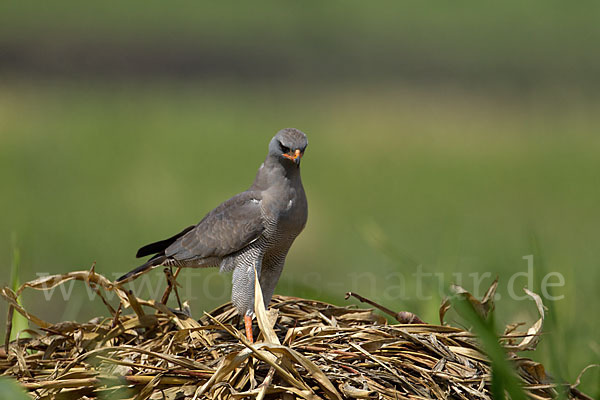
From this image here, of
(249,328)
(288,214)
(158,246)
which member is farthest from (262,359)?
(158,246)

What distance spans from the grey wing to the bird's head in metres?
0.20

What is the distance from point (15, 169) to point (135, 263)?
3513mm

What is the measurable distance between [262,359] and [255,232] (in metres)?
0.91

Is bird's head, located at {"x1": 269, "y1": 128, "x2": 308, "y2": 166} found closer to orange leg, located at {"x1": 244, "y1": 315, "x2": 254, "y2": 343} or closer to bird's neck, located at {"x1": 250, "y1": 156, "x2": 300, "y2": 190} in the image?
bird's neck, located at {"x1": 250, "y1": 156, "x2": 300, "y2": 190}

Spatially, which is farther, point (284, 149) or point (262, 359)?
point (284, 149)

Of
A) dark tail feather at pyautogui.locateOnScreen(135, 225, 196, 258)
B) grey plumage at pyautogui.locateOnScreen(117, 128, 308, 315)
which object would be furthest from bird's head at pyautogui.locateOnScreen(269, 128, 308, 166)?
dark tail feather at pyautogui.locateOnScreen(135, 225, 196, 258)

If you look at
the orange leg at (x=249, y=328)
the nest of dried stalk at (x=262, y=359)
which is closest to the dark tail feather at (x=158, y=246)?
the nest of dried stalk at (x=262, y=359)

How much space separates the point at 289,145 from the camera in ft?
8.65

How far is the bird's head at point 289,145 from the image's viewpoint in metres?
2.63

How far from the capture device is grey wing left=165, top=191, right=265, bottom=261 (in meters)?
2.76

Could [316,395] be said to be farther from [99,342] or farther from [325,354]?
[99,342]

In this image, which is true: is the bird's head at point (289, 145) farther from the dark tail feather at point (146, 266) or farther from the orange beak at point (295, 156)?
the dark tail feather at point (146, 266)

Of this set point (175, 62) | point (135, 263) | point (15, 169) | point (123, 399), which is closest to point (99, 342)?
point (123, 399)

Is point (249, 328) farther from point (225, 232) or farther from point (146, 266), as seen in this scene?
point (146, 266)
